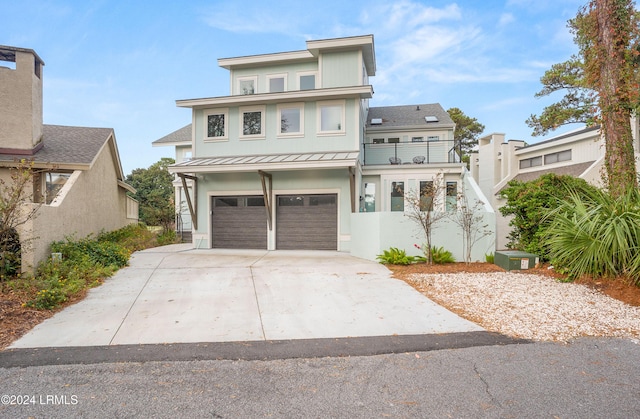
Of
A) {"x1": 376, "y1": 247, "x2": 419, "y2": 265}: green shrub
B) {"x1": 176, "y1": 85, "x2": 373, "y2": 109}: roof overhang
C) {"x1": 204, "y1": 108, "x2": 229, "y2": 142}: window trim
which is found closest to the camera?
{"x1": 376, "y1": 247, "x2": 419, "y2": 265}: green shrub

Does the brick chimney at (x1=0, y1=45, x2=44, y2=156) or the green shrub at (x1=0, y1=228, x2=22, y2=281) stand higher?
the brick chimney at (x1=0, y1=45, x2=44, y2=156)

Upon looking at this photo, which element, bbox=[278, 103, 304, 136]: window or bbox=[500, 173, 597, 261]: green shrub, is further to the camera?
bbox=[278, 103, 304, 136]: window

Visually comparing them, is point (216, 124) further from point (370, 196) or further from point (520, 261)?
point (520, 261)

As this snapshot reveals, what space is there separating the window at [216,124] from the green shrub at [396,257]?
821cm

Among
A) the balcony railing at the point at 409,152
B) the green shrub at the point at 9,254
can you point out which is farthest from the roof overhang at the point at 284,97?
the green shrub at the point at 9,254

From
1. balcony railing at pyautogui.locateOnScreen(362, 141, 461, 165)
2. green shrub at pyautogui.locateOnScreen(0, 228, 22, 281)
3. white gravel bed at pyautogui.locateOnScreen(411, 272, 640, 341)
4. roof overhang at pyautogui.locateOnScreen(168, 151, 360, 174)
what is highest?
balcony railing at pyautogui.locateOnScreen(362, 141, 461, 165)

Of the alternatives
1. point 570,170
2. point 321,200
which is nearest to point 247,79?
point 321,200

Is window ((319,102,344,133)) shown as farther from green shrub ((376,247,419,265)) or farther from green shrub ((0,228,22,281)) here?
green shrub ((0,228,22,281))

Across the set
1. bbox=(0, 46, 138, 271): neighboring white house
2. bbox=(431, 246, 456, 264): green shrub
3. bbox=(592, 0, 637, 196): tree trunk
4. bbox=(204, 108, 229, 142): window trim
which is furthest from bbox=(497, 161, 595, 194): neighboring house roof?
bbox=(0, 46, 138, 271): neighboring white house

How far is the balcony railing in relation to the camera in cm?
1470

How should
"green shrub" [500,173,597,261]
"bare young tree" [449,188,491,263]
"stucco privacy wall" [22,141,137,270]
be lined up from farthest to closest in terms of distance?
"bare young tree" [449,188,491,263] < "green shrub" [500,173,597,261] < "stucco privacy wall" [22,141,137,270]

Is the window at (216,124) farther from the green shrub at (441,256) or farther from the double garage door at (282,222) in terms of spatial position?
the green shrub at (441,256)

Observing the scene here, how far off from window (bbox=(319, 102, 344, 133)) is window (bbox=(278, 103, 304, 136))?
79 cm

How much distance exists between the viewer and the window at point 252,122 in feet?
42.2
